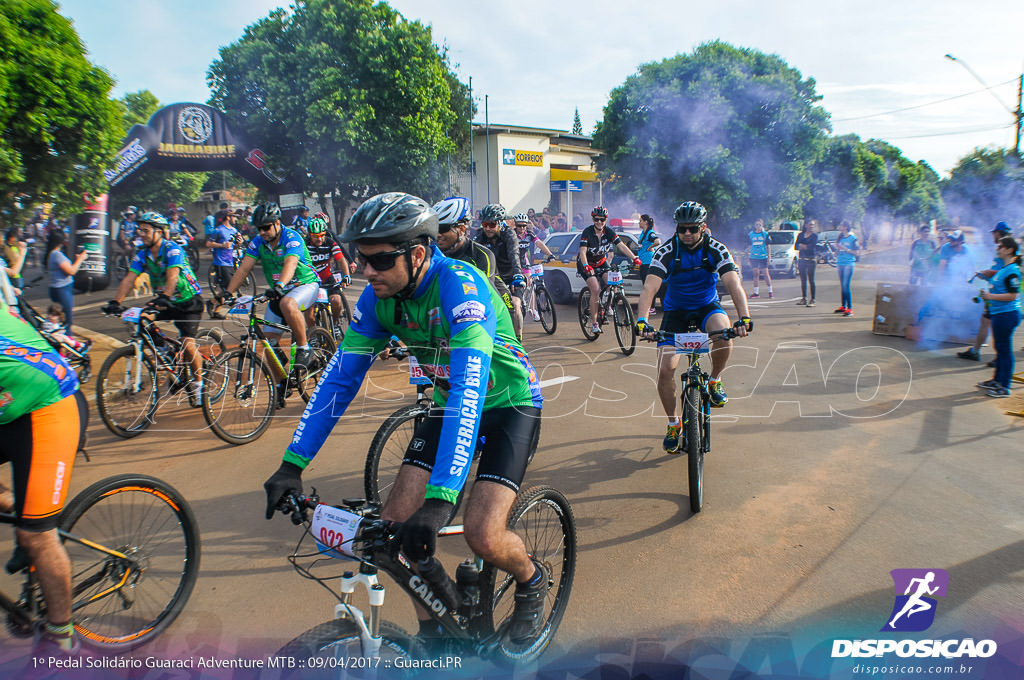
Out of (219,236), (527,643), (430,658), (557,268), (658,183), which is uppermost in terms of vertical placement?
(658,183)

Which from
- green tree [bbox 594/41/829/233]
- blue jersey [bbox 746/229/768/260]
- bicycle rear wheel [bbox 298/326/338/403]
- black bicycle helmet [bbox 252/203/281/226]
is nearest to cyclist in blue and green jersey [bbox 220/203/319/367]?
black bicycle helmet [bbox 252/203/281/226]

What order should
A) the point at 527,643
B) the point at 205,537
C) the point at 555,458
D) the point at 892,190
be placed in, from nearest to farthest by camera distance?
the point at 527,643
the point at 205,537
the point at 555,458
the point at 892,190

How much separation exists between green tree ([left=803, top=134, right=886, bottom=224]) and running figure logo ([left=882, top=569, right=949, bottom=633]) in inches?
1483

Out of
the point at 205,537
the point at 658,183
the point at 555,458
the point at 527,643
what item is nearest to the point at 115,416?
the point at 205,537

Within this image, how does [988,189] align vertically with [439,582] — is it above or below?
above

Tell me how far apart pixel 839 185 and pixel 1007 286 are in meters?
39.1

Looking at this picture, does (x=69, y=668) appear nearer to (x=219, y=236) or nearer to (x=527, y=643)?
(x=527, y=643)

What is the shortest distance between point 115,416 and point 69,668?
375 centimetres

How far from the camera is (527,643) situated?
2.76 metres

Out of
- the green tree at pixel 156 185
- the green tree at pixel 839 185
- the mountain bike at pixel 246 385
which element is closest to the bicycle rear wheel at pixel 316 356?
the mountain bike at pixel 246 385

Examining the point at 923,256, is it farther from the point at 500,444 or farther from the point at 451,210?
the point at 500,444

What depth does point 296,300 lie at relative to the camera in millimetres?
6688

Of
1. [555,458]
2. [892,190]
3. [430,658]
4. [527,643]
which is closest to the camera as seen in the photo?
[430,658]

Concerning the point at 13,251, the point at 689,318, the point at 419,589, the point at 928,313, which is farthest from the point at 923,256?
the point at 13,251
